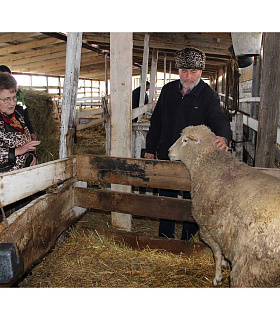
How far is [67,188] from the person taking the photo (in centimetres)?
282

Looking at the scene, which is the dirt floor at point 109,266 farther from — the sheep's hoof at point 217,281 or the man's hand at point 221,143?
the man's hand at point 221,143

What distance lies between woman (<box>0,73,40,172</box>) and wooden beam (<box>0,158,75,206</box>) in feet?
0.92

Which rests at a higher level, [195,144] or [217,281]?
[195,144]

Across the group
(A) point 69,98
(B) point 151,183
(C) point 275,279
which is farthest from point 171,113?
(C) point 275,279

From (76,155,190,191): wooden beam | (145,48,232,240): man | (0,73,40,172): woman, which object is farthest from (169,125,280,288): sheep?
(0,73,40,172): woman

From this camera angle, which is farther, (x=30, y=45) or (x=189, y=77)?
(x=30, y=45)

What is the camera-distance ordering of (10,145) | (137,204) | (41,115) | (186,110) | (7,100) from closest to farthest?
(7,100) < (10,145) < (137,204) < (186,110) < (41,115)

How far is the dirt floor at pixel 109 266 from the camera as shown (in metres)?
2.35

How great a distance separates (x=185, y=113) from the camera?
2.96 metres

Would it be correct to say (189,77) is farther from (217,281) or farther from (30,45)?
(30,45)

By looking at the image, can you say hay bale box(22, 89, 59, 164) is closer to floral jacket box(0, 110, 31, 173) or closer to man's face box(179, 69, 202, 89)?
floral jacket box(0, 110, 31, 173)

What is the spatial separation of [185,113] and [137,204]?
3.53ft

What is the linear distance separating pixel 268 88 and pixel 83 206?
2195 mm

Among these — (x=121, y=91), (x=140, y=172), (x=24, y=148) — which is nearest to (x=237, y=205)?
(x=140, y=172)
